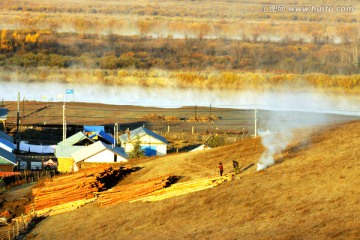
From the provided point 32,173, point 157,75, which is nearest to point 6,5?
point 157,75

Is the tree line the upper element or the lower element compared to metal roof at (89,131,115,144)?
upper

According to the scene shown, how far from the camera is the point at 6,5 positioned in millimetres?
149125

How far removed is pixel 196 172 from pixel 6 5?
121387mm

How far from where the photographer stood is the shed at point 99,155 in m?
43.3

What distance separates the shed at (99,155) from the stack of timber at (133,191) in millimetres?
12639

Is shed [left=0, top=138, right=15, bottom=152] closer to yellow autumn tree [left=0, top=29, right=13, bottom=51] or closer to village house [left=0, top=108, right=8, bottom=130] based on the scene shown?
village house [left=0, top=108, right=8, bottom=130]

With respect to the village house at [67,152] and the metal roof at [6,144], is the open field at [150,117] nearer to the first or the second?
the metal roof at [6,144]

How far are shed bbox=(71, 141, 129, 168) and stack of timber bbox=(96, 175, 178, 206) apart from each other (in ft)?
41.5

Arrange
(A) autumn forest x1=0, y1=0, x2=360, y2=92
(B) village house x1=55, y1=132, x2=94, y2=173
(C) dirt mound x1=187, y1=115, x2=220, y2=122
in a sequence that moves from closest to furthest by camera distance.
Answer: (B) village house x1=55, y1=132, x2=94, y2=173, (C) dirt mound x1=187, y1=115, x2=220, y2=122, (A) autumn forest x1=0, y1=0, x2=360, y2=92

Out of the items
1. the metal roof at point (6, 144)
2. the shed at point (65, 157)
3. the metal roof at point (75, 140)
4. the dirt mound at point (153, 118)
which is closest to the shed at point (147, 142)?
the metal roof at point (75, 140)

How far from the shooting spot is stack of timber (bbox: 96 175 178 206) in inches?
1166

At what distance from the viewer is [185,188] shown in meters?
29.0

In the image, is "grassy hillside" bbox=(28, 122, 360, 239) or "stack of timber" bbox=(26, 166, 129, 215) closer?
"grassy hillside" bbox=(28, 122, 360, 239)

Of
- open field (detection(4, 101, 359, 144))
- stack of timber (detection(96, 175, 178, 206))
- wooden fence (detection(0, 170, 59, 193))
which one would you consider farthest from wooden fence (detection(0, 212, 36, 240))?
open field (detection(4, 101, 359, 144))
